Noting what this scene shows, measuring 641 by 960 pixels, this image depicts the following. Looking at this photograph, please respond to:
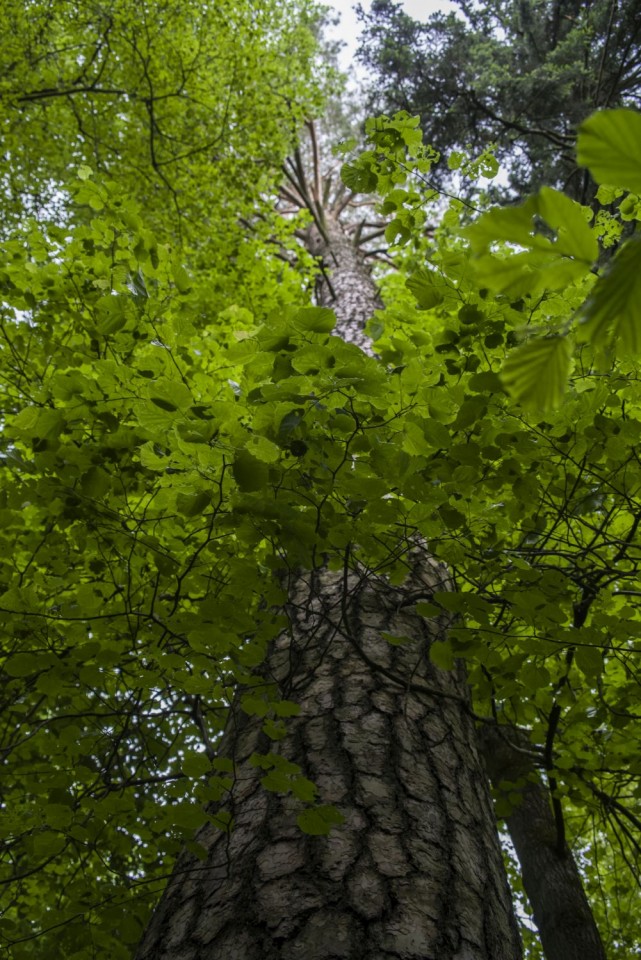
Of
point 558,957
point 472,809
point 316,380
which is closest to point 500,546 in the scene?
point 472,809

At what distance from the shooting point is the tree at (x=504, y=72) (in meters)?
7.07

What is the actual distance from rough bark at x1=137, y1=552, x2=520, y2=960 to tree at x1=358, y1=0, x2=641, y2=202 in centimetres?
614

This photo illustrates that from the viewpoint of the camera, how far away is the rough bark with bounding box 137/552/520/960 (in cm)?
126

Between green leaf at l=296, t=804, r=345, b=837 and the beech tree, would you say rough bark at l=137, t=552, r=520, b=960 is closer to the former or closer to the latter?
the beech tree

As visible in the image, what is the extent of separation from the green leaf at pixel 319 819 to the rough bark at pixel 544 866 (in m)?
1.65

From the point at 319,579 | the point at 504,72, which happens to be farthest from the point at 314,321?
the point at 504,72

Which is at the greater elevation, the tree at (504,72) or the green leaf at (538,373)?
the tree at (504,72)

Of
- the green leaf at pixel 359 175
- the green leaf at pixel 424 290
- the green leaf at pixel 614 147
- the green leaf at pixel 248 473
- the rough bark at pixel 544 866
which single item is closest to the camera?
the green leaf at pixel 614 147

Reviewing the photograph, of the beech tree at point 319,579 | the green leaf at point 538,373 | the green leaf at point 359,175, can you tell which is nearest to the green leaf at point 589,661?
the beech tree at point 319,579

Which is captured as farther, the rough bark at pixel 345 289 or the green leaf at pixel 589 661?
the rough bark at pixel 345 289

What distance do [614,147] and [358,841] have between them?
146cm

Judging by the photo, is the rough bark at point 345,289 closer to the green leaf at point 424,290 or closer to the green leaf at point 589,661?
the green leaf at point 424,290

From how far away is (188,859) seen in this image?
5.50 ft

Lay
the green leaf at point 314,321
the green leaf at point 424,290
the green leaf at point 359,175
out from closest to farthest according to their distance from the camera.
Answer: the green leaf at point 314,321 < the green leaf at point 424,290 < the green leaf at point 359,175
